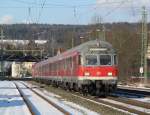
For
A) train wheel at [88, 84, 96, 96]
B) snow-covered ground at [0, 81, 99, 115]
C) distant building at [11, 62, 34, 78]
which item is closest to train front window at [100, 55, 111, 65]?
train wheel at [88, 84, 96, 96]

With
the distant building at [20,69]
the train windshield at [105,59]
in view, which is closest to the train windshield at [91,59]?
the train windshield at [105,59]

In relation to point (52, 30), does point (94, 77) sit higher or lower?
lower

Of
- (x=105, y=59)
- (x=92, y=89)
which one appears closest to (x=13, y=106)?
(x=92, y=89)

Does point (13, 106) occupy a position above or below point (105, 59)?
below

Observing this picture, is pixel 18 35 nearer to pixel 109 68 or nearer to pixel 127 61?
pixel 127 61

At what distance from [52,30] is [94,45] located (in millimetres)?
73182

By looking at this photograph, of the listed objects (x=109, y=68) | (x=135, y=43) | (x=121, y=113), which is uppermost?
(x=135, y=43)

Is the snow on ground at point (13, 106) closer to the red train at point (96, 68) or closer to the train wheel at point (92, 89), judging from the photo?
the red train at point (96, 68)

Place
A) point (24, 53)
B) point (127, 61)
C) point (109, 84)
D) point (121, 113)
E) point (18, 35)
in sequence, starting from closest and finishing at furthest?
point (121, 113)
point (109, 84)
point (127, 61)
point (18, 35)
point (24, 53)

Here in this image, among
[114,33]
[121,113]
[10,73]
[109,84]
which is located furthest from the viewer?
[10,73]

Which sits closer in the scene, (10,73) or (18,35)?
(18,35)

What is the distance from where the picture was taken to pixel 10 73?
188 metres

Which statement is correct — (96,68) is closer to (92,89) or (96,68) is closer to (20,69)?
(92,89)

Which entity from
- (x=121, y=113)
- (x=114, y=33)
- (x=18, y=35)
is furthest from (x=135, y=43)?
(x=121, y=113)
